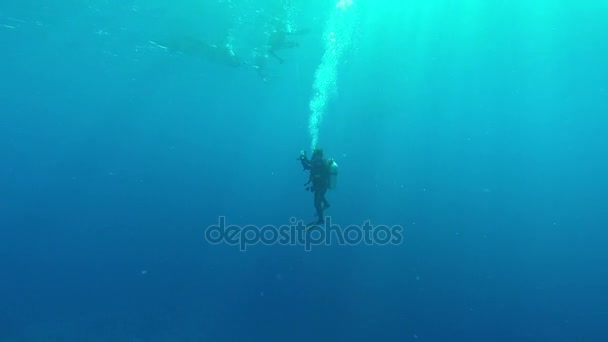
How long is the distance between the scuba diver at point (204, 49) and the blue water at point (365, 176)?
0.65 meters

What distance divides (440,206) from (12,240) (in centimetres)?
3258

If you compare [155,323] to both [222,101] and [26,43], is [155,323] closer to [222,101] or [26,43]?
[26,43]

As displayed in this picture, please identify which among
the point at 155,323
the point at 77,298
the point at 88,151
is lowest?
the point at 155,323

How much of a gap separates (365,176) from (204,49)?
12.8m

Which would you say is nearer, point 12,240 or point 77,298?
point 77,298

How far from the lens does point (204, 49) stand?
18625mm

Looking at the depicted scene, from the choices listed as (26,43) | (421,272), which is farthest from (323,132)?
(26,43)

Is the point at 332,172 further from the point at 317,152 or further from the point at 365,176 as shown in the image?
the point at 365,176

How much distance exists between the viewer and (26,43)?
64.0ft

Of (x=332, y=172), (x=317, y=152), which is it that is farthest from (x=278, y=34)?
(x=332, y=172)

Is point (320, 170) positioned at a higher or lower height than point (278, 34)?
lower

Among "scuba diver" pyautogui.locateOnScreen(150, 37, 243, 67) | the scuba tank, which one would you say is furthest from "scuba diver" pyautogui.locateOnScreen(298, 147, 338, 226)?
"scuba diver" pyautogui.locateOnScreen(150, 37, 243, 67)

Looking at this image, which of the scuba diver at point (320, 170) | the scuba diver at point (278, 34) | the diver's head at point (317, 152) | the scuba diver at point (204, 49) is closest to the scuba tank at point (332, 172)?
the scuba diver at point (320, 170)

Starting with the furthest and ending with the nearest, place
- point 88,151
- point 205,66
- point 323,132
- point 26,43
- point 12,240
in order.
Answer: point 88,151, point 12,240, point 323,132, point 205,66, point 26,43
